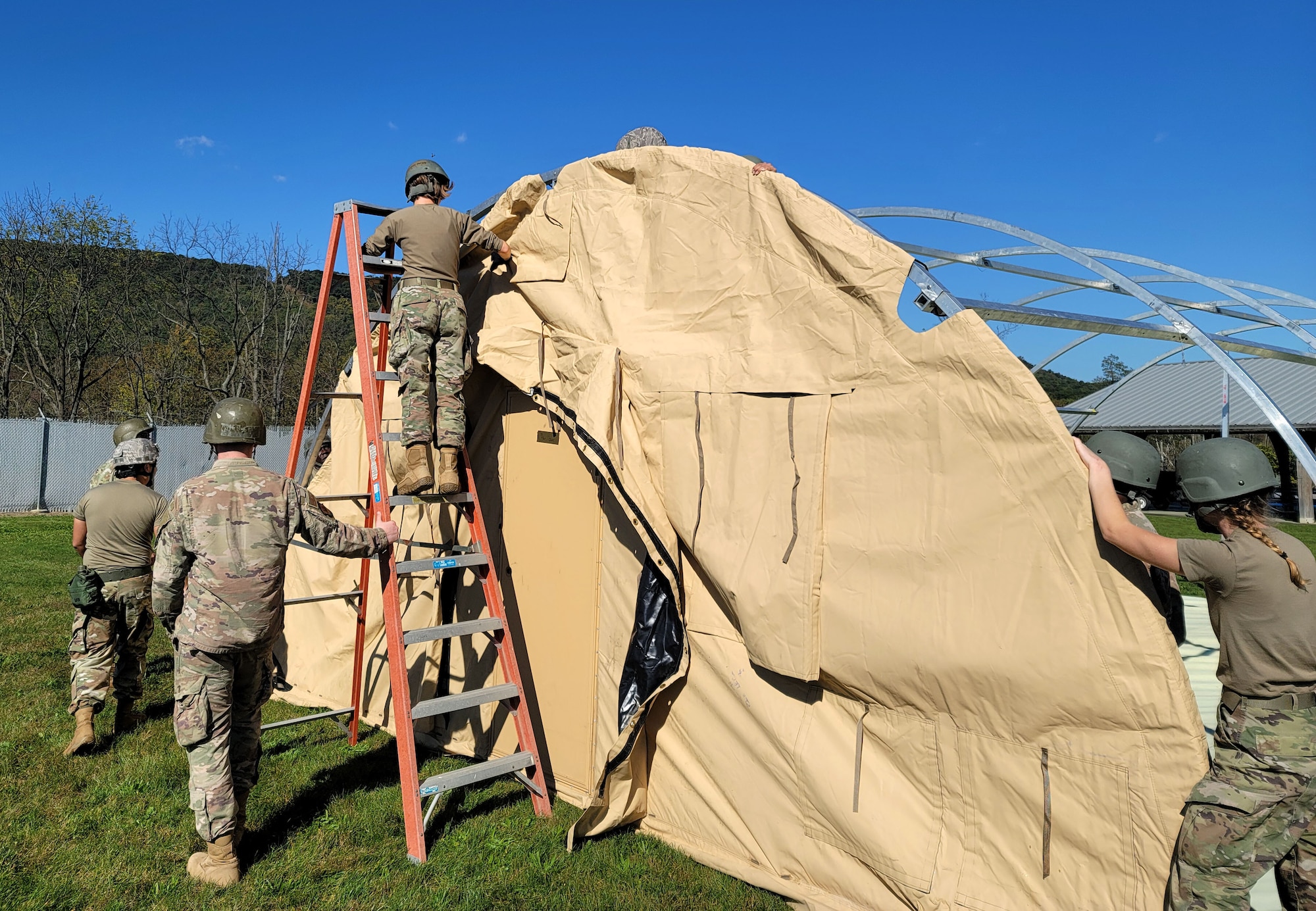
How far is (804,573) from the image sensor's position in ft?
11.4

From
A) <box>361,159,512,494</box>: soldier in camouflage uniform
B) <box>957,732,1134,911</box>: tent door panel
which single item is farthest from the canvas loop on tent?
<box>957,732,1134,911</box>: tent door panel

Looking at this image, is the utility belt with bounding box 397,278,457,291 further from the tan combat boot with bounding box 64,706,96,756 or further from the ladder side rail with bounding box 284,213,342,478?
the tan combat boot with bounding box 64,706,96,756

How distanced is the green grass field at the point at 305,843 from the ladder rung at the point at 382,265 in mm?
3046

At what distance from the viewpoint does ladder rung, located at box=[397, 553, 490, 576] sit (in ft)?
13.9

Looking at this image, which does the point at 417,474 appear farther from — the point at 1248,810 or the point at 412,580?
the point at 1248,810

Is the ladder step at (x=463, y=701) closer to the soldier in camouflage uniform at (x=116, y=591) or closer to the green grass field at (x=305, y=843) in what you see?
the green grass field at (x=305, y=843)

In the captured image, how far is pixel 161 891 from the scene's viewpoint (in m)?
3.68

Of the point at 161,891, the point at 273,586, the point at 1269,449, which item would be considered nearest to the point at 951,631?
the point at 273,586

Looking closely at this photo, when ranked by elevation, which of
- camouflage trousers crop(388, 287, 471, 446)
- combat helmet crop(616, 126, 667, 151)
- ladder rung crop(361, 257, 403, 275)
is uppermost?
combat helmet crop(616, 126, 667, 151)

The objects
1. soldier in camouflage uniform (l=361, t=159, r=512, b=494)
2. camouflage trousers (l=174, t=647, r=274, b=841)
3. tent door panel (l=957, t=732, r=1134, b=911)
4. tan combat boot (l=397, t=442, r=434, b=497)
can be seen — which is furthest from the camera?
soldier in camouflage uniform (l=361, t=159, r=512, b=494)

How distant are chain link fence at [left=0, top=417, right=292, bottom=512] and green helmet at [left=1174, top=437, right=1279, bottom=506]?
18454 mm

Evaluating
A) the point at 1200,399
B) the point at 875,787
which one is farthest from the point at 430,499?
the point at 1200,399

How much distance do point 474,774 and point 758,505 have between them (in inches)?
77.2

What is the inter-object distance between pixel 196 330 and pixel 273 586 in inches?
1030
